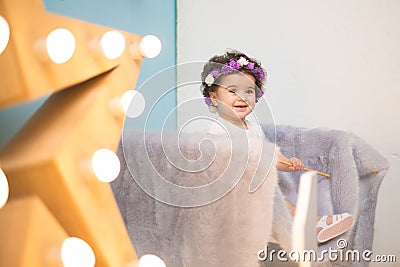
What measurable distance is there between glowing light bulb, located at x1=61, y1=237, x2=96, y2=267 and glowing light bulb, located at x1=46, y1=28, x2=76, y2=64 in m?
0.14

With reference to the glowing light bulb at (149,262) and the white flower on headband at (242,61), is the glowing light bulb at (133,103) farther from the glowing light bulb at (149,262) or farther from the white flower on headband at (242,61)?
the white flower on headband at (242,61)

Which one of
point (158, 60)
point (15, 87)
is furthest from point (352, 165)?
point (15, 87)

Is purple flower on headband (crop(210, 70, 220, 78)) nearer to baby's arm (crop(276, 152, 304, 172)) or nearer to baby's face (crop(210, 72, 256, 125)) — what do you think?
baby's face (crop(210, 72, 256, 125))

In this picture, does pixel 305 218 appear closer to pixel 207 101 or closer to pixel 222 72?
pixel 207 101

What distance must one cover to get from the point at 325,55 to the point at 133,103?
1.06 meters

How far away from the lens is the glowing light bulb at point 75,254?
0.29 metres

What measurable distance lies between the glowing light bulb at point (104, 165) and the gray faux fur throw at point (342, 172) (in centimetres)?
73

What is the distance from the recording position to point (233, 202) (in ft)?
1.74

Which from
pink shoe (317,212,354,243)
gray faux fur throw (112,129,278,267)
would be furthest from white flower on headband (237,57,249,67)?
gray faux fur throw (112,129,278,267)

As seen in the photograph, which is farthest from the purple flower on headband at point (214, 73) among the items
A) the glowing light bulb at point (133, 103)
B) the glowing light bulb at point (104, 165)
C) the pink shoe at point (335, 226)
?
the glowing light bulb at point (104, 165)

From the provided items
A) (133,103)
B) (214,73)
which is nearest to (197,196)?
(133,103)

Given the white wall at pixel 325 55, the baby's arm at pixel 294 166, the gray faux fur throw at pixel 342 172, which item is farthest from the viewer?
the white wall at pixel 325 55

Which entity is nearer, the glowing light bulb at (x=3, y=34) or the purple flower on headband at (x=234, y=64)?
the glowing light bulb at (x=3, y=34)

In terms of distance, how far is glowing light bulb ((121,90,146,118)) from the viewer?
1.37 feet
